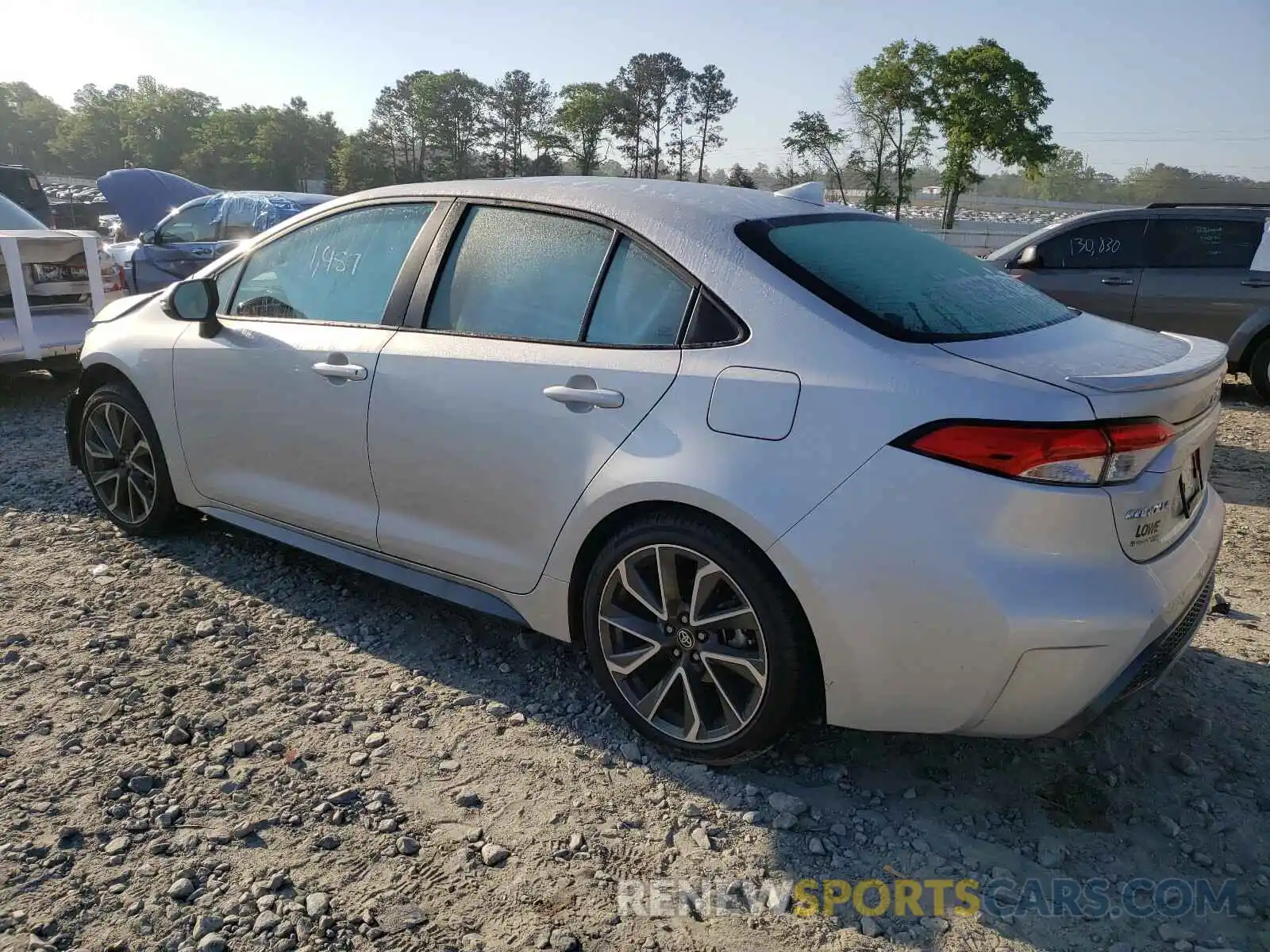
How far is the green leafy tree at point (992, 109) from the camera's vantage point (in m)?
40.3

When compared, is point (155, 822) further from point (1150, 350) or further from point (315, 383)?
point (1150, 350)

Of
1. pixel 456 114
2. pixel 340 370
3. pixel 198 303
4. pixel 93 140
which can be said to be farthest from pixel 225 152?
pixel 340 370

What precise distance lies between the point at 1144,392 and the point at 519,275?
183 centimetres

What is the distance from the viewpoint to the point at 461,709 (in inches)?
118

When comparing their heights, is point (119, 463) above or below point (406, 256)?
below

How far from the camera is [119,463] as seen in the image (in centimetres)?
428

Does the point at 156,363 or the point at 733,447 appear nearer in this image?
the point at 733,447

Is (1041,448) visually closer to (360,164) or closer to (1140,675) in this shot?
(1140,675)

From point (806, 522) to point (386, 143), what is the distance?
9087cm

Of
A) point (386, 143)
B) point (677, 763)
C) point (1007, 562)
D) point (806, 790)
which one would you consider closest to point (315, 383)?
point (677, 763)

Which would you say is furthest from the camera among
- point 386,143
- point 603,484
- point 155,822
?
point 386,143

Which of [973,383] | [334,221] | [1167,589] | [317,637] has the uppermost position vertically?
[334,221]

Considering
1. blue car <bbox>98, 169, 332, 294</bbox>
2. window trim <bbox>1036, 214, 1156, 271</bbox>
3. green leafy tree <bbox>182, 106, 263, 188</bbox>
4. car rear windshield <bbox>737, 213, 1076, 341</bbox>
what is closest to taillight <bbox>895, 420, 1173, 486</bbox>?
car rear windshield <bbox>737, 213, 1076, 341</bbox>

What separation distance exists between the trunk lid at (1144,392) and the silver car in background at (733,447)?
12 millimetres
